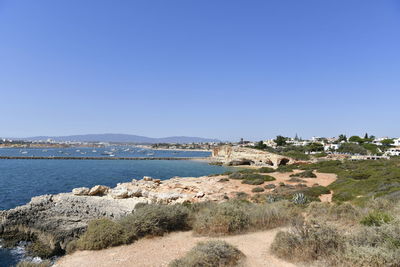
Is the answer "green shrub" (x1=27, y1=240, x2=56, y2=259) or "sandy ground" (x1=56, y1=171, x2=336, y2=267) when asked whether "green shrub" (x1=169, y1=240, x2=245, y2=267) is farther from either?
"green shrub" (x1=27, y1=240, x2=56, y2=259)

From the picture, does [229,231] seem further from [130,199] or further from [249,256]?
[130,199]

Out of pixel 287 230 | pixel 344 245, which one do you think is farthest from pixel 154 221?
pixel 344 245

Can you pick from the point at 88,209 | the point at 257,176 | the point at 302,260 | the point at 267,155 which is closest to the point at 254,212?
the point at 302,260

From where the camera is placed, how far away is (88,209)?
14.6 m

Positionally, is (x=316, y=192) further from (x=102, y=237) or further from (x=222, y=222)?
(x=102, y=237)

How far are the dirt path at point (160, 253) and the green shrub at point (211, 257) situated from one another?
0.42 metres

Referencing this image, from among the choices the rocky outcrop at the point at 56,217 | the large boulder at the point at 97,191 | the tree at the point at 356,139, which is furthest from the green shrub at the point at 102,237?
the tree at the point at 356,139

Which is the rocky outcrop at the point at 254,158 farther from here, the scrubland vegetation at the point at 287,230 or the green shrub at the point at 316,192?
the scrubland vegetation at the point at 287,230

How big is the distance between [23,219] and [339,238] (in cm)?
1390

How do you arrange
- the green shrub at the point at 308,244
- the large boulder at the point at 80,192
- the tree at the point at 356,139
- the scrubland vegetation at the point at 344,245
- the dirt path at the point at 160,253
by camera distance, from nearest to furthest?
the scrubland vegetation at the point at 344,245
the green shrub at the point at 308,244
the dirt path at the point at 160,253
the large boulder at the point at 80,192
the tree at the point at 356,139

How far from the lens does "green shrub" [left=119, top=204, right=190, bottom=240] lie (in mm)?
9070

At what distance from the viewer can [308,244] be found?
668cm

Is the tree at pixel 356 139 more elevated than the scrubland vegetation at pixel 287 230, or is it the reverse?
the tree at pixel 356 139

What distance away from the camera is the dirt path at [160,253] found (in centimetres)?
689
